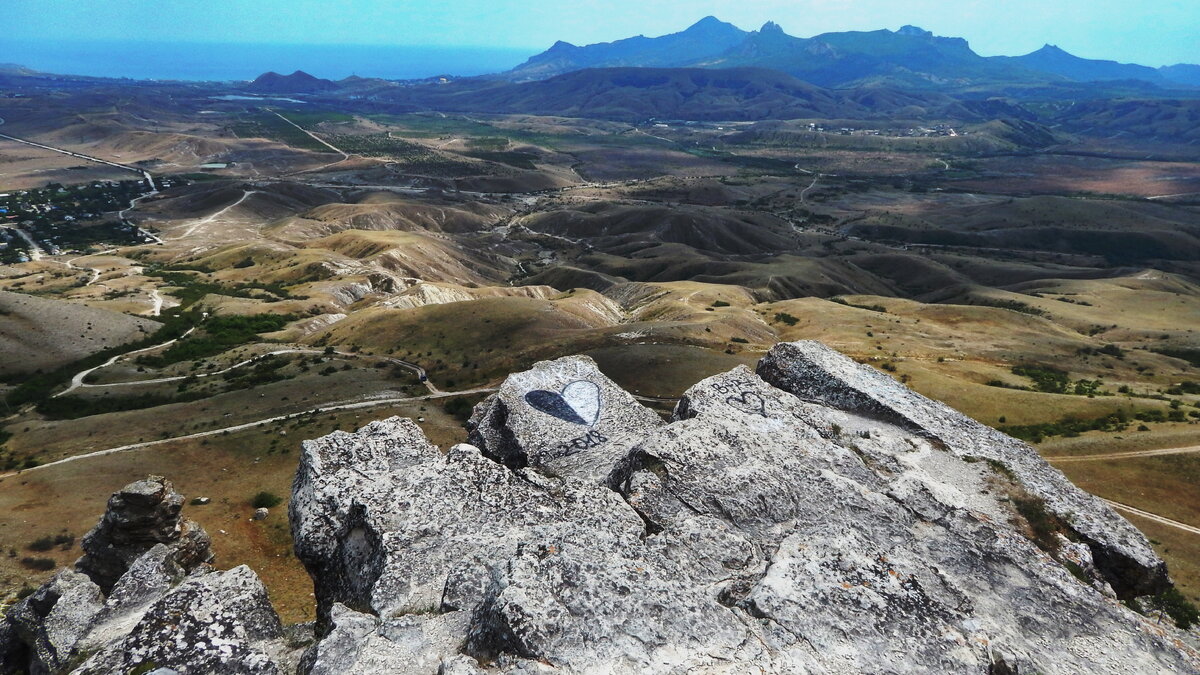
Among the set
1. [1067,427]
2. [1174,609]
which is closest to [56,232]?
[1067,427]

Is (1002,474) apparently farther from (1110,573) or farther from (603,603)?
(603,603)

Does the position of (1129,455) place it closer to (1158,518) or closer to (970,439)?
(1158,518)

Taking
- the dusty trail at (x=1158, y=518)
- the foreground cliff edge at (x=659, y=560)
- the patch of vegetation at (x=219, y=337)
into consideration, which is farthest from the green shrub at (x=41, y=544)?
the dusty trail at (x=1158, y=518)

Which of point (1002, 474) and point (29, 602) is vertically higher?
point (1002, 474)

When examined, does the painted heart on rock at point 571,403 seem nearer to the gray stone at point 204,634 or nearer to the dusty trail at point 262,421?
the gray stone at point 204,634

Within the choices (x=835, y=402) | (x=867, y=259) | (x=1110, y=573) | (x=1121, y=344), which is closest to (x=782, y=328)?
(x=1121, y=344)

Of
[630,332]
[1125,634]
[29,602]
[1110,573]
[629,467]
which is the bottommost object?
[630,332]
